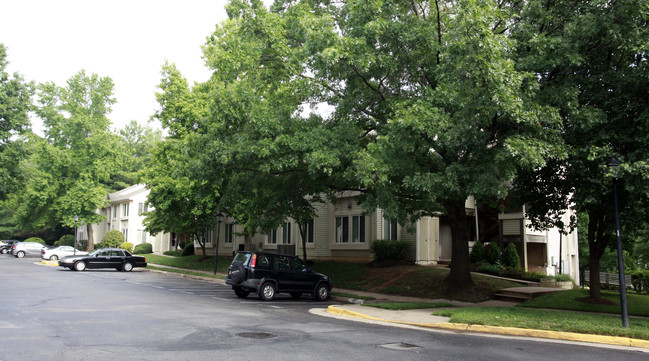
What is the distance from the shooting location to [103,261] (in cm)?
3088

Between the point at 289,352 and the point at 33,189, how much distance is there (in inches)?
2062

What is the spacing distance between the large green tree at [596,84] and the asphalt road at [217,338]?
513 cm

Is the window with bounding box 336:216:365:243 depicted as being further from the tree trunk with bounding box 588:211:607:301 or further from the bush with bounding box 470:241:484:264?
the tree trunk with bounding box 588:211:607:301

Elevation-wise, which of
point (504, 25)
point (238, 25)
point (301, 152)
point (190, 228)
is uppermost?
point (238, 25)

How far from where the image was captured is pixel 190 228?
35.0 m

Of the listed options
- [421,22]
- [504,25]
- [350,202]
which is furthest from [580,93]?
[350,202]

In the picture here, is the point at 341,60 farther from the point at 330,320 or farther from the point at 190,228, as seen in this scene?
the point at 190,228

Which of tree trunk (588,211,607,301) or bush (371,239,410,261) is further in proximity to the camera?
bush (371,239,410,261)

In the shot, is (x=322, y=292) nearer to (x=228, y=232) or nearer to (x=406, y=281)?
(x=406, y=281)

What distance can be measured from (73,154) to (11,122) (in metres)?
17.5

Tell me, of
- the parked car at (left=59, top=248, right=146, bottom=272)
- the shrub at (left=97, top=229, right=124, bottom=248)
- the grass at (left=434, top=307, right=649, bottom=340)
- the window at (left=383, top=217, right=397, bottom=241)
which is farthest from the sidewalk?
the shrub at (left=97, top=229, right=124, bottom=248)

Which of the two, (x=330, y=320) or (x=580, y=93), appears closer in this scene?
(x=330, y=320)

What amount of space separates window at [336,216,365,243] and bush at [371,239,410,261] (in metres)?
2.37

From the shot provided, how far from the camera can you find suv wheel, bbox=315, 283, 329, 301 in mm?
18703
